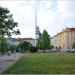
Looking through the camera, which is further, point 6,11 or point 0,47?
point 0,47

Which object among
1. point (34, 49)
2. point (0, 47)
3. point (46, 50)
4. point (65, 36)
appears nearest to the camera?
point (0, 47)

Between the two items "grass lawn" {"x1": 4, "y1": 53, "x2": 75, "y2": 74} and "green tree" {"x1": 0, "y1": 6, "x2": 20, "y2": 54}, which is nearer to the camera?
"grass lawn" {"x1": 4, "y1": 53, "x2": 75, "y2": 74}

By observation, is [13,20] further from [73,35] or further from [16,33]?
[73,35]

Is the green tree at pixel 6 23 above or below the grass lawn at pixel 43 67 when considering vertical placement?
above

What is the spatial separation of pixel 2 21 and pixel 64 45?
524 ft

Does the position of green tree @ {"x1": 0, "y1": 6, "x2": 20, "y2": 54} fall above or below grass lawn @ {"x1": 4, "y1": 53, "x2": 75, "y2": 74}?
above

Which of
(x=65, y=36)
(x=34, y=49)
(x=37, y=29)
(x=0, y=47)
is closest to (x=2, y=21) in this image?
(x=0, y=47)

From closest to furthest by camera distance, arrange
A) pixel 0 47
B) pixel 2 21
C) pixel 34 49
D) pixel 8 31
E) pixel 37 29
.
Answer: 1. pixel 2 21
2. pixel 8 31
3. pixel 0 47
4. pixel 34 49
5. pixel 37 29

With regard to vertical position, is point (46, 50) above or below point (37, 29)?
below

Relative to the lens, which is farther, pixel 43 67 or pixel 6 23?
pixel 6 23

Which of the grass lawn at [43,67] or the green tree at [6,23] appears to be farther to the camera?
the green tree at [6,23]

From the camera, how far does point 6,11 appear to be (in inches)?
1463

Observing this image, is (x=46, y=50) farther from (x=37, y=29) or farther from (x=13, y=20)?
(x=13, y=20)

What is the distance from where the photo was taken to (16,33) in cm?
3994
